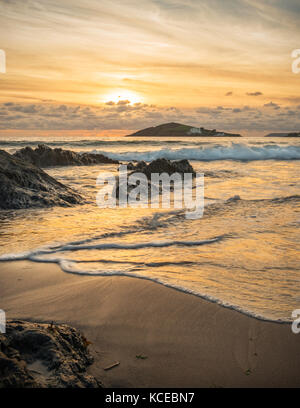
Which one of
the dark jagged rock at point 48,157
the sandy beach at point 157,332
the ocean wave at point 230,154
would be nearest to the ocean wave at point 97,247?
the sandy beach at point 157,332

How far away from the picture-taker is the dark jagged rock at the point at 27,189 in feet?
20.9


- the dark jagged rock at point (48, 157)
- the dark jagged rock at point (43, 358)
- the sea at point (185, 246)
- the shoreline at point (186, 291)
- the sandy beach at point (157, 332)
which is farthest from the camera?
the dark jagged rock at point (48, 157)

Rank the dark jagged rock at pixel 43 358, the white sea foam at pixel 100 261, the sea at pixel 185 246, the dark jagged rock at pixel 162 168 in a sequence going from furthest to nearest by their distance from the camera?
the dark jagged rock at pixel 162 168
the sea at pixel 185 246
the white sea foam at pixel 100 261
the dark jagged rock at pixel 43 358

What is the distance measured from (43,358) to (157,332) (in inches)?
32.8

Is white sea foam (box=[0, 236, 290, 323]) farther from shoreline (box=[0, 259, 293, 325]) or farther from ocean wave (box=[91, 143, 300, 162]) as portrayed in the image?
ocean wave (box=[91, 143, 300, 162])

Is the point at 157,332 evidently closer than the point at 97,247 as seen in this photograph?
Yes

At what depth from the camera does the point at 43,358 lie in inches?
68.6

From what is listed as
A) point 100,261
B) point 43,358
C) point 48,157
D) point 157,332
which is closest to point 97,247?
point 100,261

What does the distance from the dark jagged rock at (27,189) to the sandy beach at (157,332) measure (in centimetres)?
340

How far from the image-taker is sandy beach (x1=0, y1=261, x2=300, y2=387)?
1877 millimetres

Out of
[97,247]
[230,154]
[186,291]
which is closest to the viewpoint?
[186,291]

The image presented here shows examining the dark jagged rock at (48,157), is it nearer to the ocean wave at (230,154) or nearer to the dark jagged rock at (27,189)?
the dark jagged rock at (27,189)

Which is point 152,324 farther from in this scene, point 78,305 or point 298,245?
point 298,245

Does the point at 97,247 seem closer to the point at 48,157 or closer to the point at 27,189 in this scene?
the point at 27,189
